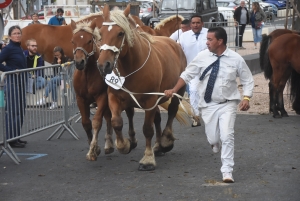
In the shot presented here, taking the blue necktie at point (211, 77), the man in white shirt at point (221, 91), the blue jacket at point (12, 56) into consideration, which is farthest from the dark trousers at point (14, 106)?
the blue necktie at point (211, 77)

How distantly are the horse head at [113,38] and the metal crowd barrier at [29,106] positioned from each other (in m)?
1.93

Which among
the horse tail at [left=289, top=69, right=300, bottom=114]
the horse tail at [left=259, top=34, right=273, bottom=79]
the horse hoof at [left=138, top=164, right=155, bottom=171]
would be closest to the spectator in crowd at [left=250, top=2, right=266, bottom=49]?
the horse tail at [left=259, top=34, right=273, bottom=79]

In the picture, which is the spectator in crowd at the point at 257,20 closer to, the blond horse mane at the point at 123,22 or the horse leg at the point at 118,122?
the horse leg at the point at 118,122

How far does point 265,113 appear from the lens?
13594mm

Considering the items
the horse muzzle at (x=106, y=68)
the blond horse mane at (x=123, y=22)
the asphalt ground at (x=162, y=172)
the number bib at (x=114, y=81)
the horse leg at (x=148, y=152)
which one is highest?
the blond horse mane at (x=123, y=22)

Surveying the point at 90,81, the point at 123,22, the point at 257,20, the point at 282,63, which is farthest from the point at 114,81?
the point at 257,20

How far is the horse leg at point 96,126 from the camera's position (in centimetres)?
871

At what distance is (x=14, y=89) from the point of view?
30.8 feet

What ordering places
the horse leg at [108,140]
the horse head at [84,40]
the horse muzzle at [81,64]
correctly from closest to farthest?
the horse muzzle at [81,64]
the horse head at [84,40]
the horse leg at [108,140]

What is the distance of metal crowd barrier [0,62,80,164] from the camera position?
361 inches

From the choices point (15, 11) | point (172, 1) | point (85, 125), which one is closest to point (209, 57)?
point (85, 125)

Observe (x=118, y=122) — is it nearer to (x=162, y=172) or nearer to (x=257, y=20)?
(x=162, y=172)

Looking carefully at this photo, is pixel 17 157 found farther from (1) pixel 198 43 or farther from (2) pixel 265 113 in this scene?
(2) pixel 265 113

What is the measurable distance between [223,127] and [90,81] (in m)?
2.28
